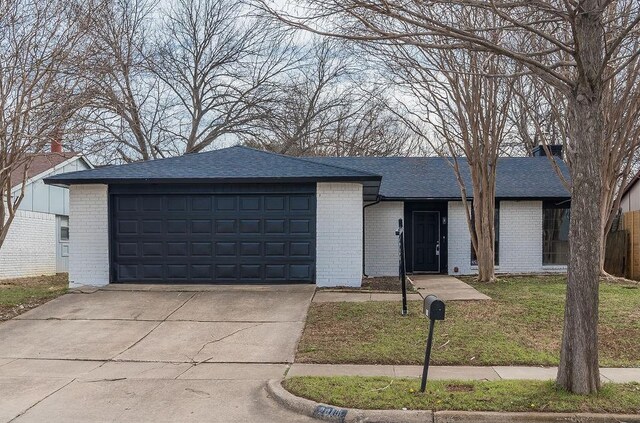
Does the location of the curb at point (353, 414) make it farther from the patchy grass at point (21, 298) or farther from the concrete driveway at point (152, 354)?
the patchy grass at point (21, 298)

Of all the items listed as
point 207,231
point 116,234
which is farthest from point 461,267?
point 116,234

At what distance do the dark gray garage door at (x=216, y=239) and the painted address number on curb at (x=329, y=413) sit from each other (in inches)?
300

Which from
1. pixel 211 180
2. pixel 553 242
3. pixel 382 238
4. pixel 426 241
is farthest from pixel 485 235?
pixel 211 180

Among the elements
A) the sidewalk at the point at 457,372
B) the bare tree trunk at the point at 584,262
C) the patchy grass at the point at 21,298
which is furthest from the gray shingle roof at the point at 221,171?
the bare tree trunk at the point at 584,262

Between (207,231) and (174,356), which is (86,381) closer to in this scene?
(174,356)

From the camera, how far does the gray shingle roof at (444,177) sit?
62.0ft

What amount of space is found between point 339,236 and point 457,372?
21.1 ft

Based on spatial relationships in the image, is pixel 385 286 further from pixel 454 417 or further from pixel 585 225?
pixel 454 417

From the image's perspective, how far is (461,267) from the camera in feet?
61.7

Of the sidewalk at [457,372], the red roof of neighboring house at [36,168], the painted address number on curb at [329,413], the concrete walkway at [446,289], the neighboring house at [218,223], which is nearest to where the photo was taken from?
the painted address number on curb at [329,413]

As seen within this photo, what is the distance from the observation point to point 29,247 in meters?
20.8

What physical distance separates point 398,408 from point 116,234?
9.94m

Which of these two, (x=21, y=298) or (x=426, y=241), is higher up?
(x=426, y=241)

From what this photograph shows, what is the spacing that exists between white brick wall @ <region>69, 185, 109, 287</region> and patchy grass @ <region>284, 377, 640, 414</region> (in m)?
8.43
